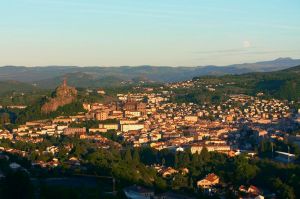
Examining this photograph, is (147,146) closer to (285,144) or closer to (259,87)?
(285,144)

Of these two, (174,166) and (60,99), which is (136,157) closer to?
(174,166)

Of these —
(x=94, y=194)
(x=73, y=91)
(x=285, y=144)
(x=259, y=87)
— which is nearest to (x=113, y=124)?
(x=73, y=91)

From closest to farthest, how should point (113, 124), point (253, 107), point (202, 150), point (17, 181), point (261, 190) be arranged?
point (17, 181)
point (261, 190)
point (202, 150)
point (113, 124)
point (253, 107)

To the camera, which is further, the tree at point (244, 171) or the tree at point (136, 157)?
the tree at point (136, 157)

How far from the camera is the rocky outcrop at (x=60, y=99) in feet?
218

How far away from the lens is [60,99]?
6856 cm

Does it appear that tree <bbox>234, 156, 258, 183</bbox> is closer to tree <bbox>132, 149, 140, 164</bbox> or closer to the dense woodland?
the dense woodland

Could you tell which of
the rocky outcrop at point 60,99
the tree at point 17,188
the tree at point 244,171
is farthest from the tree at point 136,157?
the rocky outcrop at point 60,99

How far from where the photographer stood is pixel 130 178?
3169 centimetres

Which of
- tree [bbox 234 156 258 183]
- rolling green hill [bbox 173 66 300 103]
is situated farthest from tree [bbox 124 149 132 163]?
rolling green hill [bbox 173 66 300 103]

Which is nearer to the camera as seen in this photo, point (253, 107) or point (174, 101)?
point (253, 107)

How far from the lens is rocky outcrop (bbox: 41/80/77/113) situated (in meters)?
66.6

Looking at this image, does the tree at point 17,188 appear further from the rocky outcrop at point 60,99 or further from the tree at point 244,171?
the rocky outcrop at point 60,99

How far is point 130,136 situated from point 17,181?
98.4 ft
